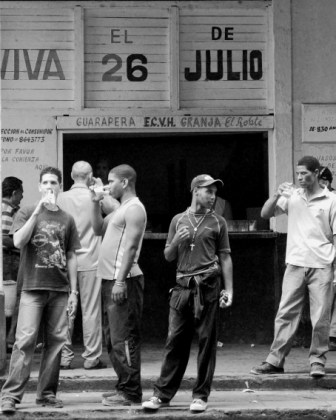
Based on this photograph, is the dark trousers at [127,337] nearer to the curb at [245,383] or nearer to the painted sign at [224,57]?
the curb at [245,383]

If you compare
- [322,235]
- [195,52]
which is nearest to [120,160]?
[195,52]

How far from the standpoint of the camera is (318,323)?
10.8 metres

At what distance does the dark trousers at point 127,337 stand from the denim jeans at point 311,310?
1757 millimetres

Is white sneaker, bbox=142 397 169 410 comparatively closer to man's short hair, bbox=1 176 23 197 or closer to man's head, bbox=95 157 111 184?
man's short hair, bbox=1 176 23 197

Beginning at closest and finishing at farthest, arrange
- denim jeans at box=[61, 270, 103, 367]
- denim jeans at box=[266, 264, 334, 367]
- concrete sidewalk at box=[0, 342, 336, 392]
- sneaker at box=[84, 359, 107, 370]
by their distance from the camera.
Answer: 1. concrete sidewalk at box=[0, 342, 336, 392]
2. denim jeans at box=[266, 264, 334, 367]
3. sneaker at box=[84, 359, 107, 370]
4. denim jeans at box=[61, 270, 103, 367]

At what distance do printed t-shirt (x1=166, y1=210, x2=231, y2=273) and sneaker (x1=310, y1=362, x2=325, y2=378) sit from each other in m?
1.65

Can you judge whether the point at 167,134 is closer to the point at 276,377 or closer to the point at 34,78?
the point at 34,78

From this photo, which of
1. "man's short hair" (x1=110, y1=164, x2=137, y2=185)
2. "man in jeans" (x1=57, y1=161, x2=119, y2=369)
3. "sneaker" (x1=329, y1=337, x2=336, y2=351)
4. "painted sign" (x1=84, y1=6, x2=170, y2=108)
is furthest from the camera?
"painted sign" (x1=84, y1=6, x2=170, y2=108)

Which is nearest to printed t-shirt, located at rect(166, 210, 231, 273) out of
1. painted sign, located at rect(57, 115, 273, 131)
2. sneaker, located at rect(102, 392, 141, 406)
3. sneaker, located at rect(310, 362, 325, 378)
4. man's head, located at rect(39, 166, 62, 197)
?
man's head, located at rect(39, 166, 62, 197)

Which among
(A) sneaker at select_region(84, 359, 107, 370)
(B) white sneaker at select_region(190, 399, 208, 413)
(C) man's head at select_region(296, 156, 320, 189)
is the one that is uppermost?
(C) man's head at select_region(296, 156, 320, 189)

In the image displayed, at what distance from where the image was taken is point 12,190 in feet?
39.9

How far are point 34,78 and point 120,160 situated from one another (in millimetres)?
1526

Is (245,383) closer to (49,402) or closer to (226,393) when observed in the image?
(226,393)

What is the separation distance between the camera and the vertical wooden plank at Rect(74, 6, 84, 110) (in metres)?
12.9
